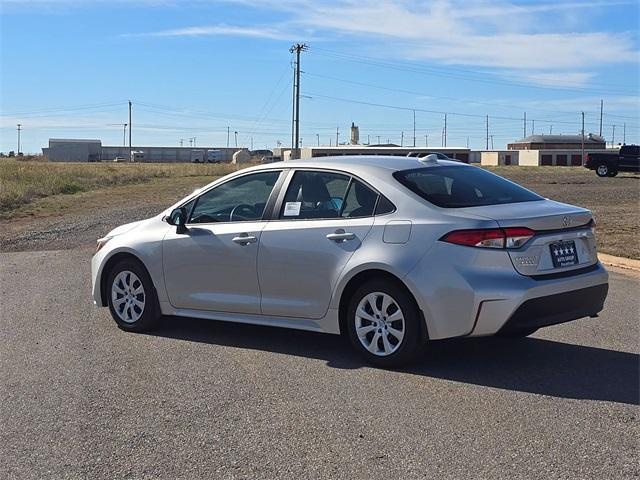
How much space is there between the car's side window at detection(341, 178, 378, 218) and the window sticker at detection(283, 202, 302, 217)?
0.45 m

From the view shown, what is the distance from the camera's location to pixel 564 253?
6.23 m

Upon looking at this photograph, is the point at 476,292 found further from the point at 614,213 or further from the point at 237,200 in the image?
the point at 614,213

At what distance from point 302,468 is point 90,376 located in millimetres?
2457

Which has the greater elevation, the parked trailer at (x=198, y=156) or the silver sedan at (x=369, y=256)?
the parked trailer at (x=198, y=156)

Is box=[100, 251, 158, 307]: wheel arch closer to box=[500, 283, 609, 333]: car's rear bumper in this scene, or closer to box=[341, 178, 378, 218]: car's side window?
box=[341, 178, 378, 218]: car's side window

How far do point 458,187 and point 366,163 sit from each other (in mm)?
798

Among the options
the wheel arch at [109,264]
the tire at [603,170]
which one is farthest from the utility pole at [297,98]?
the wheel arch at [109,264]

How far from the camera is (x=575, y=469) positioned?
4359 mm

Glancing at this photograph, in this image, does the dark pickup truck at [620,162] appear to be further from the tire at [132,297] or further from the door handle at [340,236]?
the door handle at [340,236]

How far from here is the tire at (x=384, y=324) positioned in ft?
20.2

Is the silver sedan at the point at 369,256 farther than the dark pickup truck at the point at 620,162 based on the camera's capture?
No

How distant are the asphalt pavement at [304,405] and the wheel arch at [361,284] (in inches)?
13.0

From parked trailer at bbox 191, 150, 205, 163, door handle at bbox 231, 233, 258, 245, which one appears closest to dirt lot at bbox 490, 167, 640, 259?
door handle at bbox 231, 233, 258, 245

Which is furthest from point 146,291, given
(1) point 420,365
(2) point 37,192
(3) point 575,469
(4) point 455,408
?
(2) point 37,192
